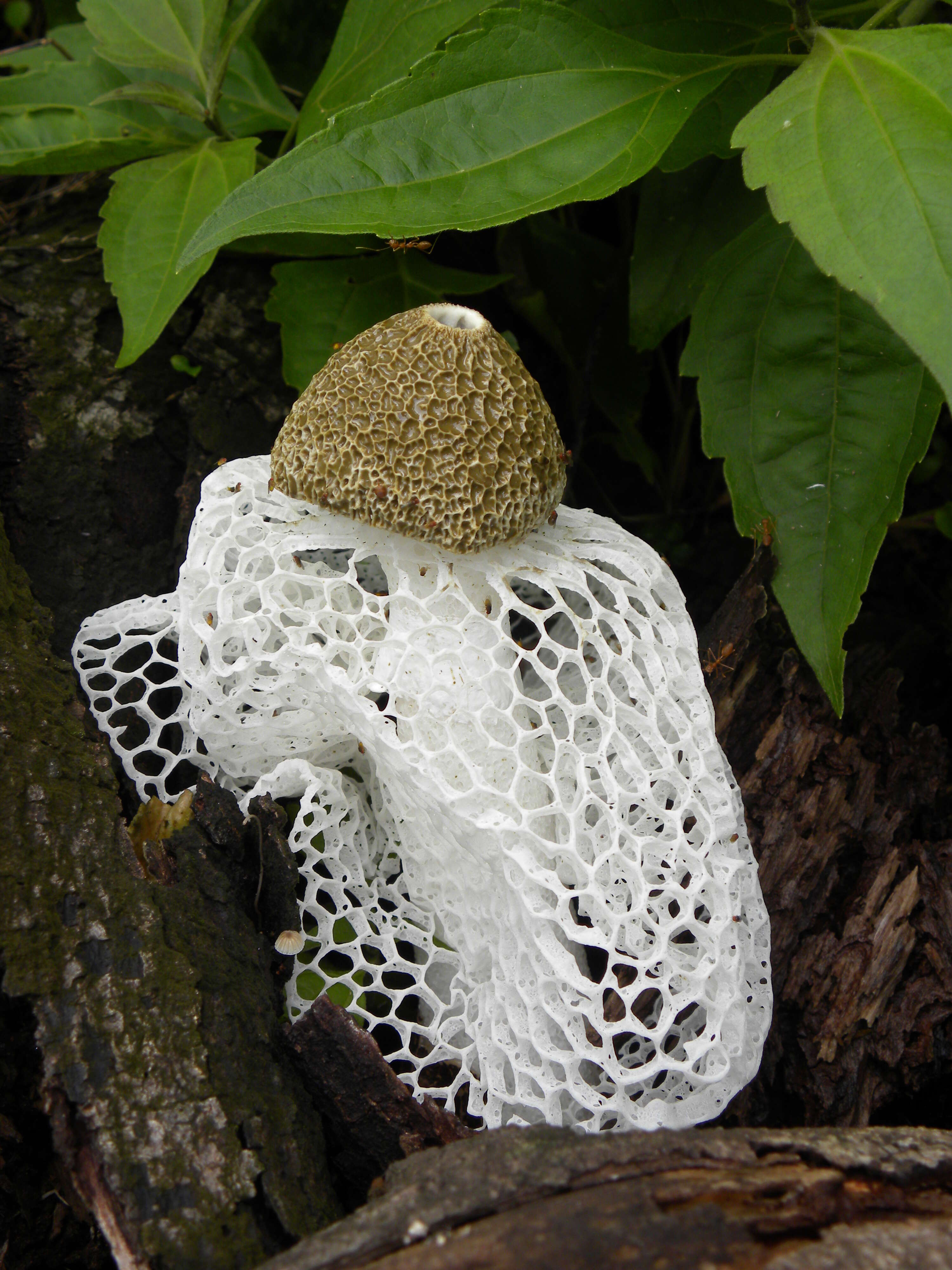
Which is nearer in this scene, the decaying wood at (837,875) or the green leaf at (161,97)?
the decaying wood at (837,875)

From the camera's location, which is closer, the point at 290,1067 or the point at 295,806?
the point at 290,1067

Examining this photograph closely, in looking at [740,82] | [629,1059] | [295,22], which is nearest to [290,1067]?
[629,1059]

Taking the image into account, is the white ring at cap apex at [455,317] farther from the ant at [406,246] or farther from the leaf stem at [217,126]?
the leaf stem at [217,126]

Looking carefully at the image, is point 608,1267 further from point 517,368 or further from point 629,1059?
point 517,368

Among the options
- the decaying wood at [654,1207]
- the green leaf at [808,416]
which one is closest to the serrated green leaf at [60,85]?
the green leaf at [808,416]

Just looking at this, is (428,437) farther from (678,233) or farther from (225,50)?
(225,50)

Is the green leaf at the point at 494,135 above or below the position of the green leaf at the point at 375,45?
below
